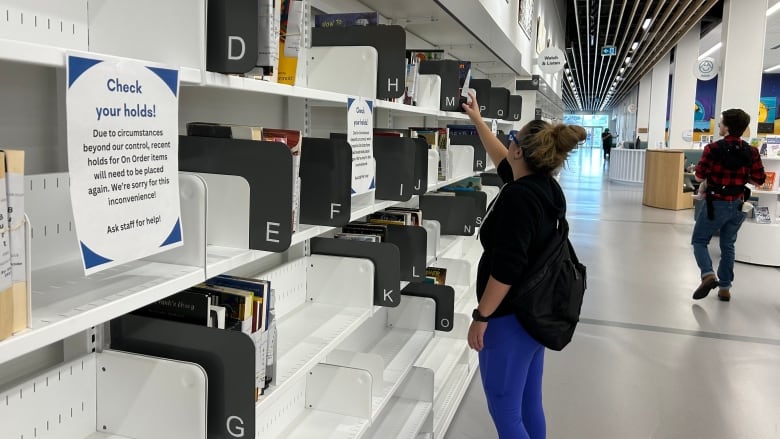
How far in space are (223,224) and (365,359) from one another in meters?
1.23

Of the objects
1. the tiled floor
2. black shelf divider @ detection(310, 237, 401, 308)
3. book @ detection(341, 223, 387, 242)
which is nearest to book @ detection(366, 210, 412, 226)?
book @ detection(341, 223, 387, 242)

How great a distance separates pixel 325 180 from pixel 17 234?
3.38 ft

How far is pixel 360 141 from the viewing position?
2.07 meters

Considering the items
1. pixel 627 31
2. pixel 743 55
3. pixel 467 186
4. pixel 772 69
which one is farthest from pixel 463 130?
pixel 772 69

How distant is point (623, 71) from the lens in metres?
27.6

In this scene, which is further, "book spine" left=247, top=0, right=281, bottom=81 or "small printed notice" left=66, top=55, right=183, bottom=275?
"book spine" left=247, top=0, right=281, bottom=81

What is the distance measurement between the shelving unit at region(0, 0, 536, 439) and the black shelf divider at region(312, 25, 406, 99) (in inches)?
3.0

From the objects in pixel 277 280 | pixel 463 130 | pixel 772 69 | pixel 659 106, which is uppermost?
pixel 772 69

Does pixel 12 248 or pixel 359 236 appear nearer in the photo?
pixel 12 248

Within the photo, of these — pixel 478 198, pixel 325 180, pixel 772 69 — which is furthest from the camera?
pixel 772 69

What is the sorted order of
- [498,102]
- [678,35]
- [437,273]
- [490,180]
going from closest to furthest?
1. [437,273]
2. [498,102]
3. [490,180]
4. [678,35]

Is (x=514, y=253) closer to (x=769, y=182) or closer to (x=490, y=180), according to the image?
(x=490, y=180)

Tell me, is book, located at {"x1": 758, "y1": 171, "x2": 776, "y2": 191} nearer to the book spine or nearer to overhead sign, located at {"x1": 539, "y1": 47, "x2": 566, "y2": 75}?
overhead sign, located at {"x1": 539, "y1": 47, "x2": 566, "y2": 75}

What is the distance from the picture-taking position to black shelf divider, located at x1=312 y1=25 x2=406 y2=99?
222 centimetres
